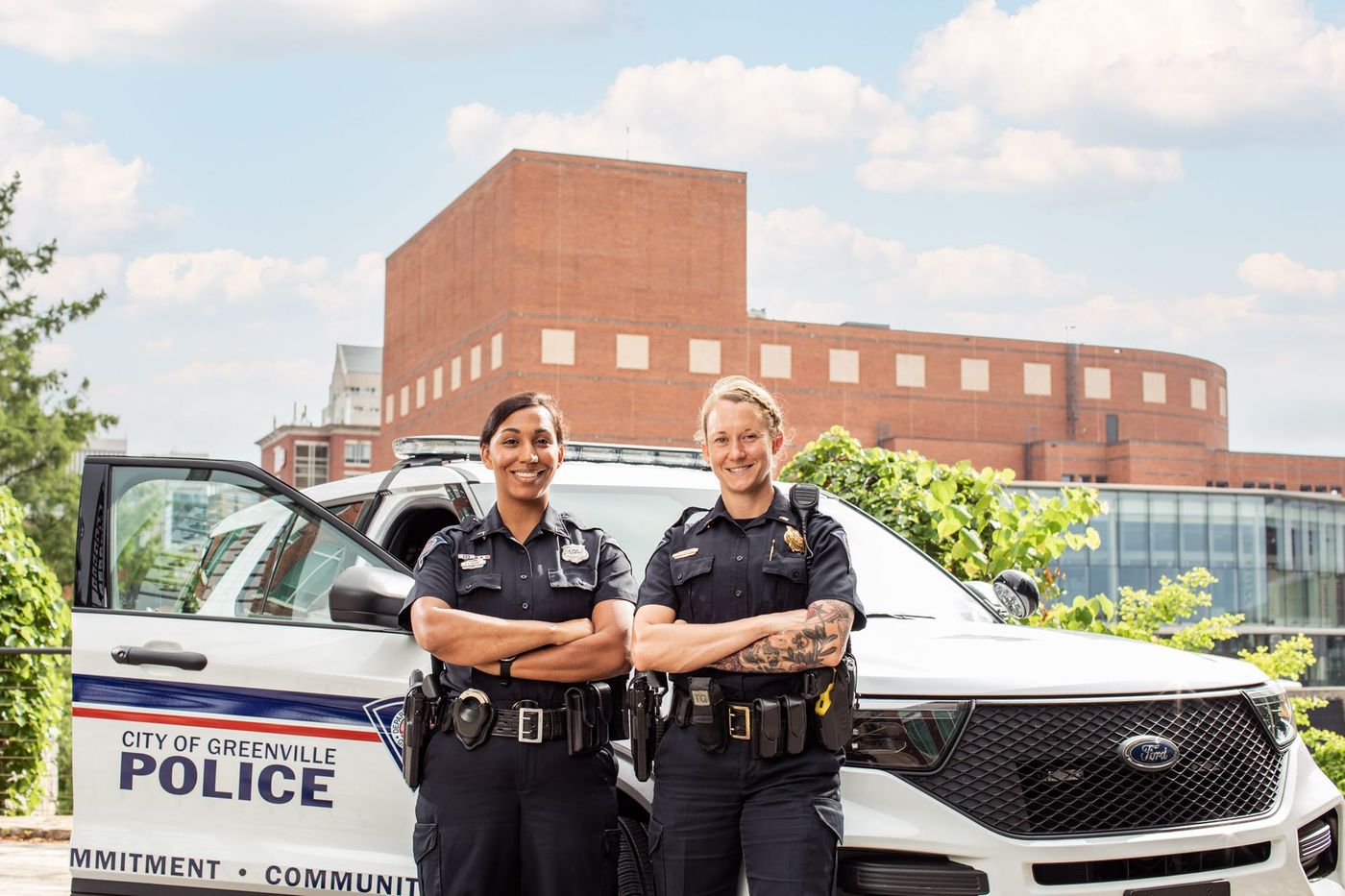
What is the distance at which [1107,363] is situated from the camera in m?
78.9

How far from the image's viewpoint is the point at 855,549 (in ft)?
16.1

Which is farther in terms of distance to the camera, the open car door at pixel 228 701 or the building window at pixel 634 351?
the building window at pixel 634 351

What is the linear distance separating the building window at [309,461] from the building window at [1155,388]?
5405 centimetres

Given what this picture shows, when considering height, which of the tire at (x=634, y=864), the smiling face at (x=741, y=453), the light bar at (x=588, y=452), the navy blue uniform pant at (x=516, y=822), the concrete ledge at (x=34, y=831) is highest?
the light bar at (x=588, y=452)

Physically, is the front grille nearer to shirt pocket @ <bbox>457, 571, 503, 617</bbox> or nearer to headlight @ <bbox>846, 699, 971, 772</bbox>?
headlight @ <bbox>846, 699, 971, 772</bbox>

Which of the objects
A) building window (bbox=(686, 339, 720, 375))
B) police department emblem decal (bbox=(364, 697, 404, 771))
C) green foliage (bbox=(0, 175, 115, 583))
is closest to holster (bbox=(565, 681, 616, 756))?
police department emblem decal (bbox=(364, 697, 404, 771))

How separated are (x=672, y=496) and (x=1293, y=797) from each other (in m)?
2.09

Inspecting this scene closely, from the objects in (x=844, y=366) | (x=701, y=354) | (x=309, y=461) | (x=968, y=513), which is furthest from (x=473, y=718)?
(x=309, y=461)

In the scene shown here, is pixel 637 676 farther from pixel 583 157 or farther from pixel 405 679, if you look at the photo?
pixel 583 157

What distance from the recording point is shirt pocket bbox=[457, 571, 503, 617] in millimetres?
3760

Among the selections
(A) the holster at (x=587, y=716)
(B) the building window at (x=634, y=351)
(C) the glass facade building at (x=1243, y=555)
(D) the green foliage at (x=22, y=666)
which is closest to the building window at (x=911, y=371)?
(C) the glass facade building at (x=1243, y=555)

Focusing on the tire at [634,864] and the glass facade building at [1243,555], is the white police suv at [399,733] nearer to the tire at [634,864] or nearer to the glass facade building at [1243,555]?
the tire at [634,864]

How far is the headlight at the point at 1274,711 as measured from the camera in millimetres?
3951

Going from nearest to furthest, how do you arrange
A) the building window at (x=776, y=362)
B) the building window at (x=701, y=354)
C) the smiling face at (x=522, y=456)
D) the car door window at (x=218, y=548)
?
the smiling face at (x=522, y=456), the car door window at (x=218, y=548), the building window at (x=701, y=354), the building window at (x=776, y=362)
